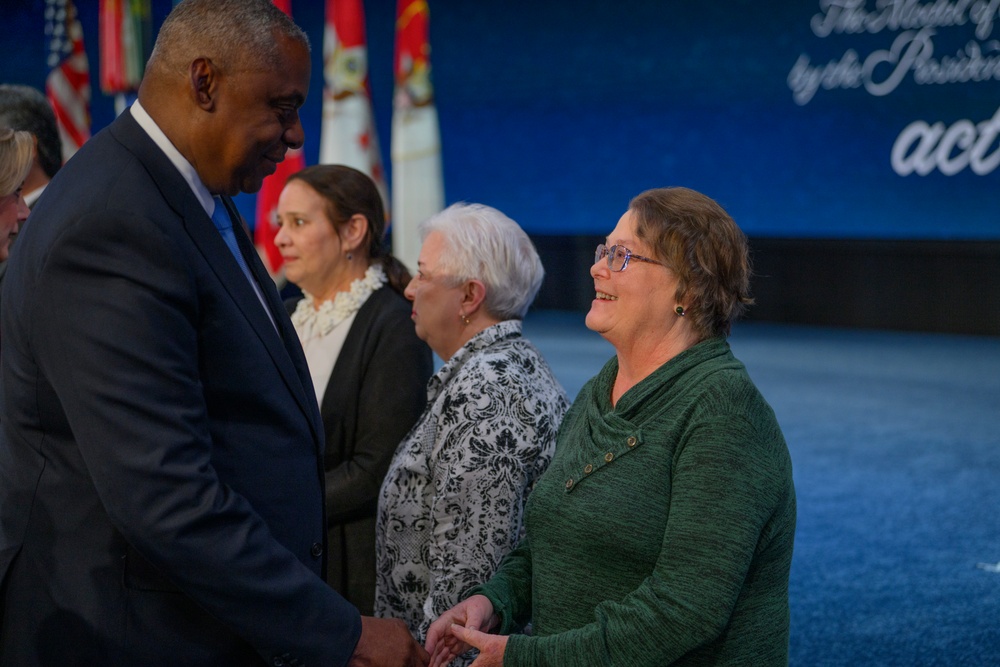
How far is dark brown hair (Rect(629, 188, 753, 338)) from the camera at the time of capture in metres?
1.60

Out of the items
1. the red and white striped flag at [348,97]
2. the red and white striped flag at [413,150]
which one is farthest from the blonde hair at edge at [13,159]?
the red and white striped flag at [413,150]

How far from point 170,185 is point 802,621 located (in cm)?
266

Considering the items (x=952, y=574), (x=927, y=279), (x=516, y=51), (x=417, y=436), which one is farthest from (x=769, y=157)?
(x=417, y=436)

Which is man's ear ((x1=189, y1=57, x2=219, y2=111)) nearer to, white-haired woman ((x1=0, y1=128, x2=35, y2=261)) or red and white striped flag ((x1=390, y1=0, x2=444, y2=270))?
white-haired woman ((x1=0, y1=128, x2=35, y2=261))

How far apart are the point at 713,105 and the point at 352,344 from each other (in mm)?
8570

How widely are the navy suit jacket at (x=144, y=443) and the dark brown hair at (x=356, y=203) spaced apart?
1.31 metres

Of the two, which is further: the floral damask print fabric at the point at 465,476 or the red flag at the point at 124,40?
the red flag at the point at 124,40

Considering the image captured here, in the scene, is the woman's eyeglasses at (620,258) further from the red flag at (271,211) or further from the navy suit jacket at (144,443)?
the red flag at (271,211)

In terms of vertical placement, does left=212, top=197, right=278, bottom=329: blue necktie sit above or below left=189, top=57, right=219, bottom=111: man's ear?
below

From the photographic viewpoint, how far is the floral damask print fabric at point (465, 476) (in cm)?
188

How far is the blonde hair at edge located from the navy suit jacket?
81cm

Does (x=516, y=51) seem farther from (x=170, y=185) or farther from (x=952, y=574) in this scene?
(x=170, y=185)

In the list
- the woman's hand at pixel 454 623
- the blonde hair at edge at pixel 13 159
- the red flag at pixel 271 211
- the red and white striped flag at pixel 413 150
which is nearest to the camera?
the woman's hand at pixel 454 623

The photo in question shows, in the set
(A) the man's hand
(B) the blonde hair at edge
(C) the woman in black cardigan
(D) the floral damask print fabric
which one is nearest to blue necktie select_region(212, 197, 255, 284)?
(A) the man's hand
